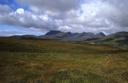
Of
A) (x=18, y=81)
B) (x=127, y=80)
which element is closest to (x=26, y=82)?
(x=18, y=81)

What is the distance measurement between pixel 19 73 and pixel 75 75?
9012 mm

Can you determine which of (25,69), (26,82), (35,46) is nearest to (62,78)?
(26,82)

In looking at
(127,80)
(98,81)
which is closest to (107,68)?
(127,80)

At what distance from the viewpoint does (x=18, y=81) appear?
92.6 ft

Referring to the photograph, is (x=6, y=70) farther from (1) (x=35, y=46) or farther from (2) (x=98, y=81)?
(1) (x=35, y=46)

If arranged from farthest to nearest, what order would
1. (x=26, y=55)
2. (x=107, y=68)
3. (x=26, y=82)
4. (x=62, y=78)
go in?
(x=26, y=55), (x=107, y=68), (x=62, y=78), (x=26, y=82)

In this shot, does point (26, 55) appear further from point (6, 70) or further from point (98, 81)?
point (98, 81)

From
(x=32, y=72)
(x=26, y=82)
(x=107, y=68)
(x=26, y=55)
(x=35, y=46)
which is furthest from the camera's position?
(x=35, y=46)

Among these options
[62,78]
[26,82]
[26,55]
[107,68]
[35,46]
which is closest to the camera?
[26,82]

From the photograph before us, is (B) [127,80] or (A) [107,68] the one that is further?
(A) [107,68]

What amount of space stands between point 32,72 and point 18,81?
4.55m

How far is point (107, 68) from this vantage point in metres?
42.8

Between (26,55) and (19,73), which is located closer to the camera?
(19,73)

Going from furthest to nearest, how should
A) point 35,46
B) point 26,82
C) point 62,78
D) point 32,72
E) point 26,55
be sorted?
point 35,46 < point 26,55 < point 32,72 < point 62,78 < point 26,82
